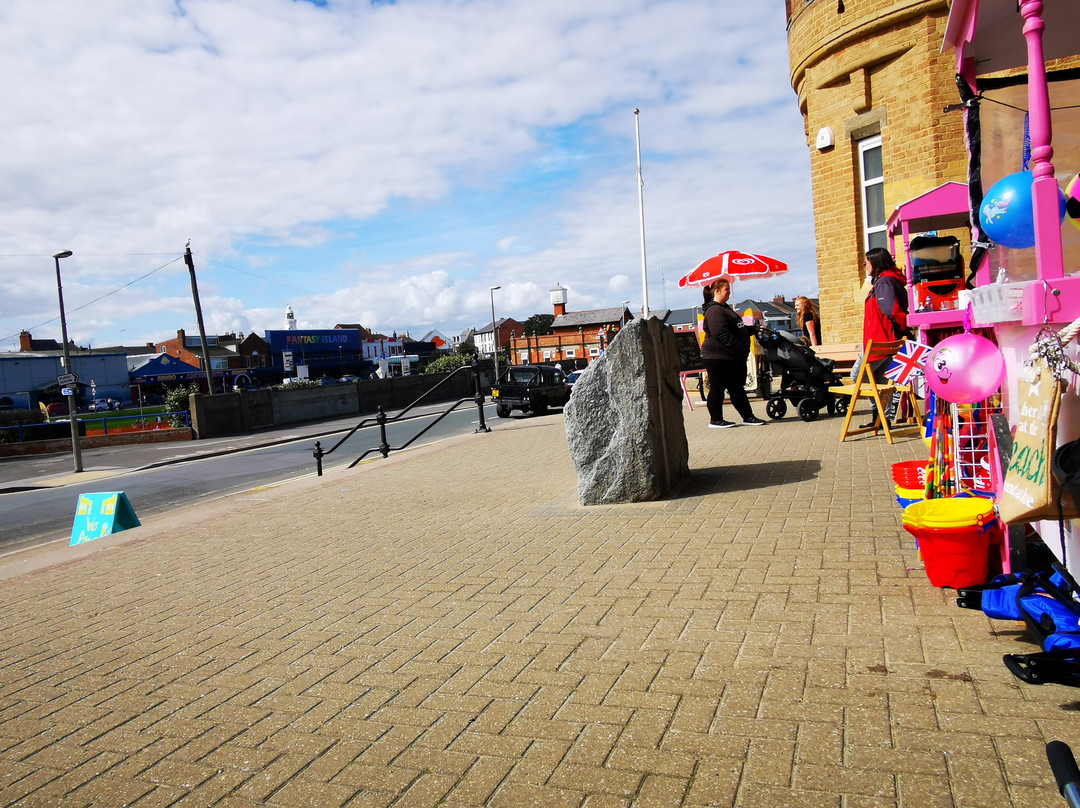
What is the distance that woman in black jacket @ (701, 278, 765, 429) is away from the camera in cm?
1030

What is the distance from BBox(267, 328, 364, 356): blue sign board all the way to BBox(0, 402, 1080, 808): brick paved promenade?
298 feet

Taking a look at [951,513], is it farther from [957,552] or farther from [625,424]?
[625,424]

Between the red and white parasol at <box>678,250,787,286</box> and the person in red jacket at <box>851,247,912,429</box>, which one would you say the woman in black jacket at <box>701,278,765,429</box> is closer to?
the person in red jacket at <box>851,247,912,429</box>

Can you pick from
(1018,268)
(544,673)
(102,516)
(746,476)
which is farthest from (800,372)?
(102,516)

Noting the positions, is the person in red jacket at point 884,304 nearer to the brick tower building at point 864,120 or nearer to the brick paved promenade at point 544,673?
the brick paved promenade at point 544,673

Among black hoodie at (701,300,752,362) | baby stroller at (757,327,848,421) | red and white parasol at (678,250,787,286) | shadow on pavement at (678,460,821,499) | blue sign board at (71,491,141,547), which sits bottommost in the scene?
blue sign board at (71,491,141,547)

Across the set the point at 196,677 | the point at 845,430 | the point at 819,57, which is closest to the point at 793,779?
the point at 196,677

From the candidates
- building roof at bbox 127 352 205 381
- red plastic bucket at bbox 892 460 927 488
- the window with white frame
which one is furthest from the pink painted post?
building roof at bbox 127 352 205 381

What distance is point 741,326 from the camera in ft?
34.1

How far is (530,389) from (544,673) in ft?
74.2

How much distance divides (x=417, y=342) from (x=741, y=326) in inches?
5540

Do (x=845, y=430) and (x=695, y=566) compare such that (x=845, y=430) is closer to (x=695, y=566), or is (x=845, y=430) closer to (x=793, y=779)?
(x=695, y=566)

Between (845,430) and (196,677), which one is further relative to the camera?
(845,430)

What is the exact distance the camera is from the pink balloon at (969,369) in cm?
369
